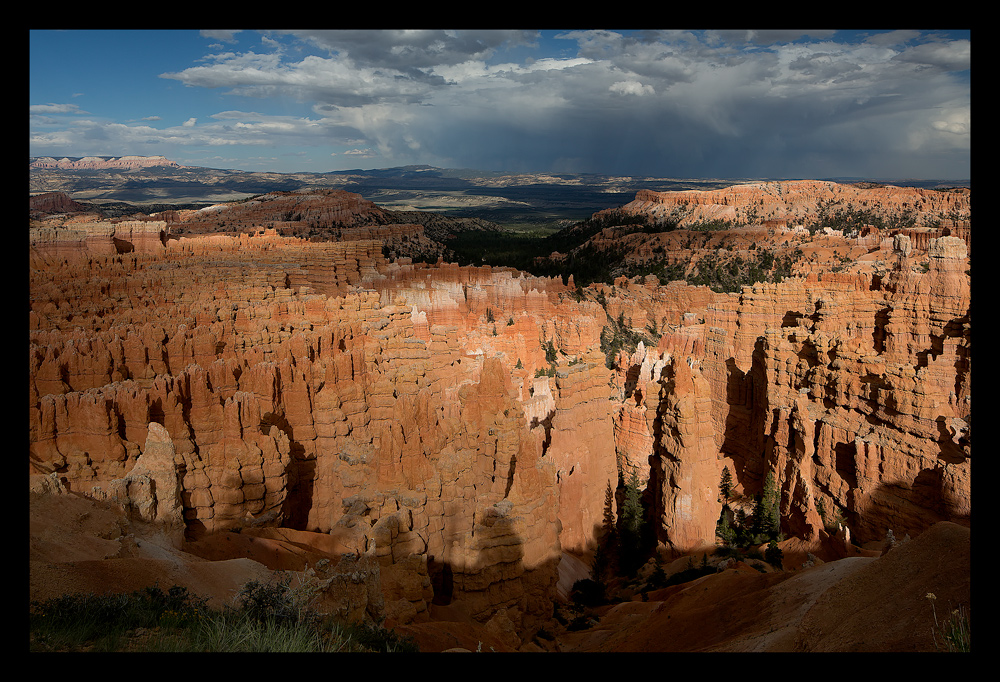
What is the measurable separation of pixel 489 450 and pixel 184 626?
621 centimetres

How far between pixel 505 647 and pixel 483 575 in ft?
4.34

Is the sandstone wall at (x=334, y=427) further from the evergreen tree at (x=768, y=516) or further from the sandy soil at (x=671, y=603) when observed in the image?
the evergreen tree at (x=768, y=516)

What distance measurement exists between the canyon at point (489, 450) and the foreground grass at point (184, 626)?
1.93ft

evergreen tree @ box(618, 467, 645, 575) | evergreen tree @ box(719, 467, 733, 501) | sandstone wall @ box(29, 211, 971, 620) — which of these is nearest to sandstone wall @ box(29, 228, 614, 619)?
sandstone wall @ box(29, 211, 971, 620)

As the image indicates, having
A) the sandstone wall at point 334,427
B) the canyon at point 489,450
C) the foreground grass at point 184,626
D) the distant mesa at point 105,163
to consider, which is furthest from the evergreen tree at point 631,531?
the distant mesa at point 105,163

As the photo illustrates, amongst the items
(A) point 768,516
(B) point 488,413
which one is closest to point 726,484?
(A) point 768,516

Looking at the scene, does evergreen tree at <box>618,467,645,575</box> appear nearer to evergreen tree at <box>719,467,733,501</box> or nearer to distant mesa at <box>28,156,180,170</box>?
evergreen tree at <box>719,467,733,501</box>

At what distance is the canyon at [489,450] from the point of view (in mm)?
7355

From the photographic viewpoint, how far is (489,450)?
34.0 feet

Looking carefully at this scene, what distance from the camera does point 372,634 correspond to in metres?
5.51

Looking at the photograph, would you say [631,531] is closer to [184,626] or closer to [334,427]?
[334,427]

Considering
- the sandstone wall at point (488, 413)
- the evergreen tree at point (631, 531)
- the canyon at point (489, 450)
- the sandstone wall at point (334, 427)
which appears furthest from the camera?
the evergreen tree at point (631, 531)
